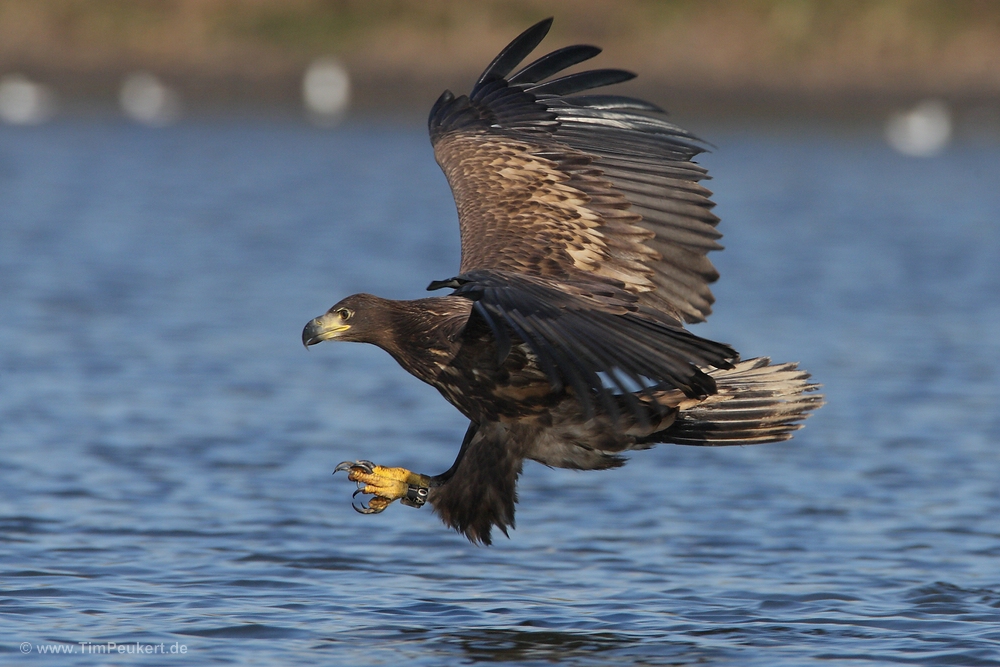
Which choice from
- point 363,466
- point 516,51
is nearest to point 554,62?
point 516,51

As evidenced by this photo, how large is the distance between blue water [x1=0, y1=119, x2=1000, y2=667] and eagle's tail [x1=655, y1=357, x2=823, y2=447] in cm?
68

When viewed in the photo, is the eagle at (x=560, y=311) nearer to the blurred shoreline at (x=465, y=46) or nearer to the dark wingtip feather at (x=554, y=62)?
the dark wingtip feather at (x=554, y=62)

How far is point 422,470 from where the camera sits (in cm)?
863

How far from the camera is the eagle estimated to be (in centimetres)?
507

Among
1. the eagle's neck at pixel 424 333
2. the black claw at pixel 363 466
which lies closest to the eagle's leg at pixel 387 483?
the black claw at pixel 363 466

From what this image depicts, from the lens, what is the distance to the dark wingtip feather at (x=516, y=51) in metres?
6.50

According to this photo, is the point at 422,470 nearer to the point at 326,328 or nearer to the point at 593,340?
the point at 326,328

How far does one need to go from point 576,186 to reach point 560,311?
155 cm

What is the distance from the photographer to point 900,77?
36438mm

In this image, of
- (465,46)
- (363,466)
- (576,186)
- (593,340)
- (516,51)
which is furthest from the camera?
(465,46)

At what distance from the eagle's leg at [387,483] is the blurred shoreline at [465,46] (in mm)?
29453

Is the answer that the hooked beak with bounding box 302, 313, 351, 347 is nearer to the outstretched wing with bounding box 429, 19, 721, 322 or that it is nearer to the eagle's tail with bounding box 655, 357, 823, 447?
the outstretched wing with bounding box 429, 19, 721, 322

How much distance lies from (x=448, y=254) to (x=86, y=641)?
1177 cm

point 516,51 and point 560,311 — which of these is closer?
point 560,311
